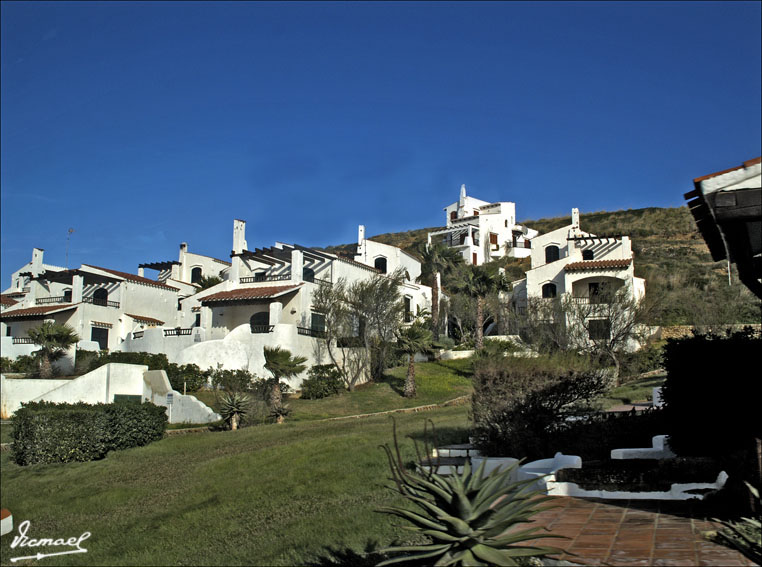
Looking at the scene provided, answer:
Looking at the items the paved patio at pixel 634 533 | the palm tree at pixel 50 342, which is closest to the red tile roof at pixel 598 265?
the palm tree at pixel 50 342

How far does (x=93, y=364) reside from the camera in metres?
35.9

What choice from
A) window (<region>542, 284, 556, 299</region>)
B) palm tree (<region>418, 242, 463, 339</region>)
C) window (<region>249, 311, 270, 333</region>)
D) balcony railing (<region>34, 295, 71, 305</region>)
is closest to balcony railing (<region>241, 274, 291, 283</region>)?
window (<region>249, 311, 270, 333</region>)

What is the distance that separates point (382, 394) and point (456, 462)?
66.8 ft

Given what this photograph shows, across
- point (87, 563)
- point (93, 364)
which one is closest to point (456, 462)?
point (87, 563)

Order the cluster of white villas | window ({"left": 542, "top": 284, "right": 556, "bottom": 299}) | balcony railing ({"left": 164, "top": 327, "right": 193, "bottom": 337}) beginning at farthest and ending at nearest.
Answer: window ({"left": 542, "top": 284, "right": 556, "bottom": 299})
balcony railing ({"left": 164, "top": 327, "right": 193, "bottom": 337})
the cluster of white villas

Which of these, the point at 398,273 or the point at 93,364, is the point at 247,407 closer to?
the point at 93,364

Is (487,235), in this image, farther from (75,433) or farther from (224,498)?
(224,498)

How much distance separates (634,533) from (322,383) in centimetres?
2792

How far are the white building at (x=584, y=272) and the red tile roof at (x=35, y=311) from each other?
31.2 meters

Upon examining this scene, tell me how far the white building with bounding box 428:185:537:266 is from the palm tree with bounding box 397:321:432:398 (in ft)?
131

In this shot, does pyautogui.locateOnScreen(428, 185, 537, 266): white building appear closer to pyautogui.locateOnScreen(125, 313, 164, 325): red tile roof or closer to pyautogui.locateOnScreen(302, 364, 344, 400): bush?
pyautogui.locateOnScreen(125, 313, 164, 325): red tile roof

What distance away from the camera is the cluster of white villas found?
3709 centimetres

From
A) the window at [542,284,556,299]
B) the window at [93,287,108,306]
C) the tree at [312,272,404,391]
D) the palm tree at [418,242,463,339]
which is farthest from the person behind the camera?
the palm tree at [418,242,463,339]

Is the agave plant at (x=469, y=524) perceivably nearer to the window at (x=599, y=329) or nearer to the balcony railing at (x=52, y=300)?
the window at (x=599, y=329)
